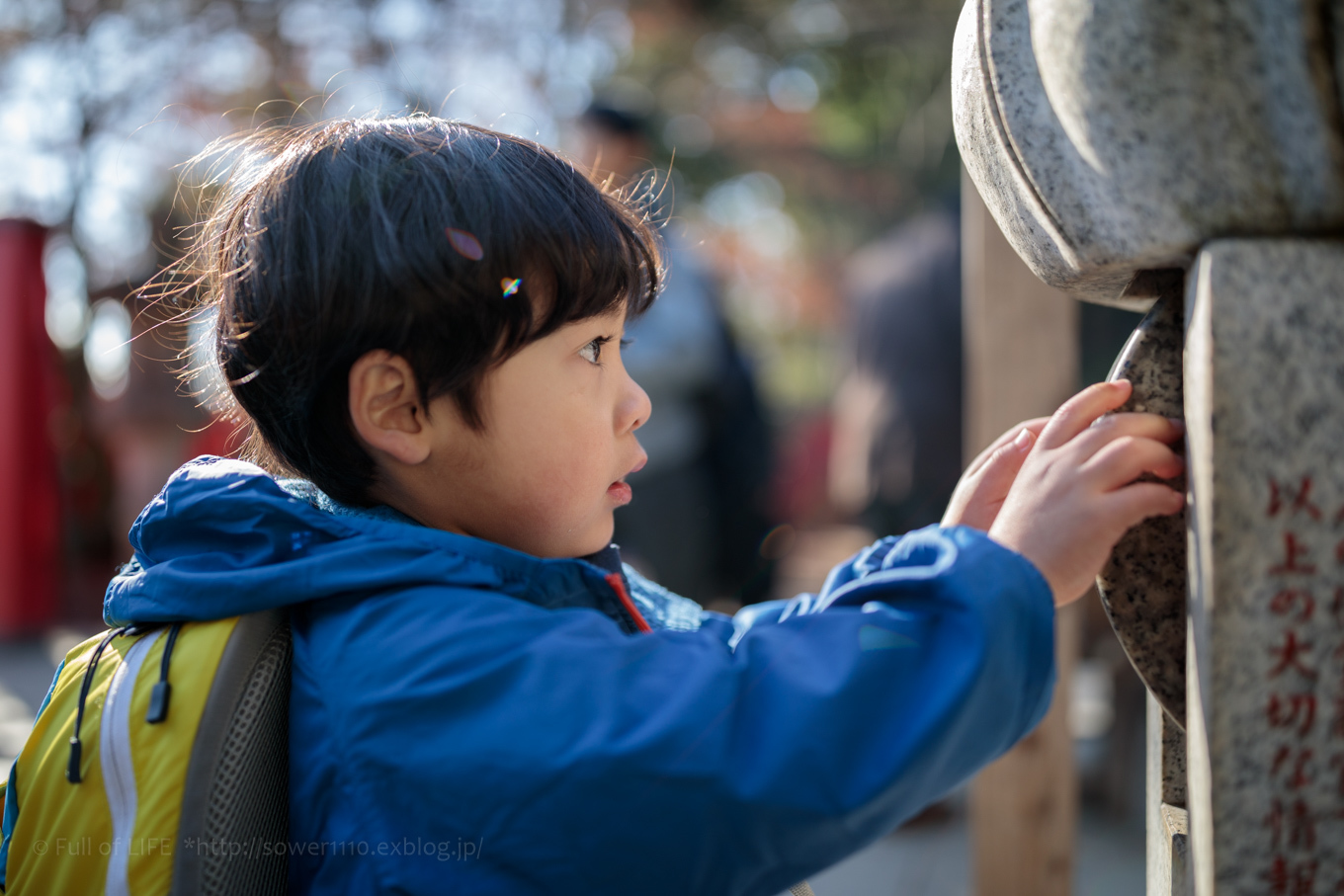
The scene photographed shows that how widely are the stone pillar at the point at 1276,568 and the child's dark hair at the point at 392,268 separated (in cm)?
66

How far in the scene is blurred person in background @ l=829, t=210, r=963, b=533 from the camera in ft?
10.8

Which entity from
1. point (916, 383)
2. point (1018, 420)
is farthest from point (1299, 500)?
point (916, 383)

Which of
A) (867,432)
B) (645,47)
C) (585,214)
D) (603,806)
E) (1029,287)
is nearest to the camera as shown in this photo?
(603,806)

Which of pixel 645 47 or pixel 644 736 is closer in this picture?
pixel 644 736

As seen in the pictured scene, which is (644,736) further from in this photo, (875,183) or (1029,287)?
(875,183)

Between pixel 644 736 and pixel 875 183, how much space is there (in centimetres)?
1133

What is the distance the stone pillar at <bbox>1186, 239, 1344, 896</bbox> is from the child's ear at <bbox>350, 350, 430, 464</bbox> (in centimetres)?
77

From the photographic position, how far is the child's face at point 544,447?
113 centimetres

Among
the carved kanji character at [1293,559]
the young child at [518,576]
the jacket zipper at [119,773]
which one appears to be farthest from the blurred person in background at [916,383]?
the jacket zipper at [119,773]

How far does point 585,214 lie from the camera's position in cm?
118

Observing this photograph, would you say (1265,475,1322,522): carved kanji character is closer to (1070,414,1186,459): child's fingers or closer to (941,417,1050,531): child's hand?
(1070,414,1186,459): child's fingers

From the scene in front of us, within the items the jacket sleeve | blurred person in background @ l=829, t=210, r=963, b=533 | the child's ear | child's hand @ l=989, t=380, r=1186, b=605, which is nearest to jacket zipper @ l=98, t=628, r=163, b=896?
the jacket sleeve

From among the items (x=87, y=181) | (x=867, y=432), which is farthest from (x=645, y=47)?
(x=867, y=432)

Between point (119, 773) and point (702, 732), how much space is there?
54 centimetres
